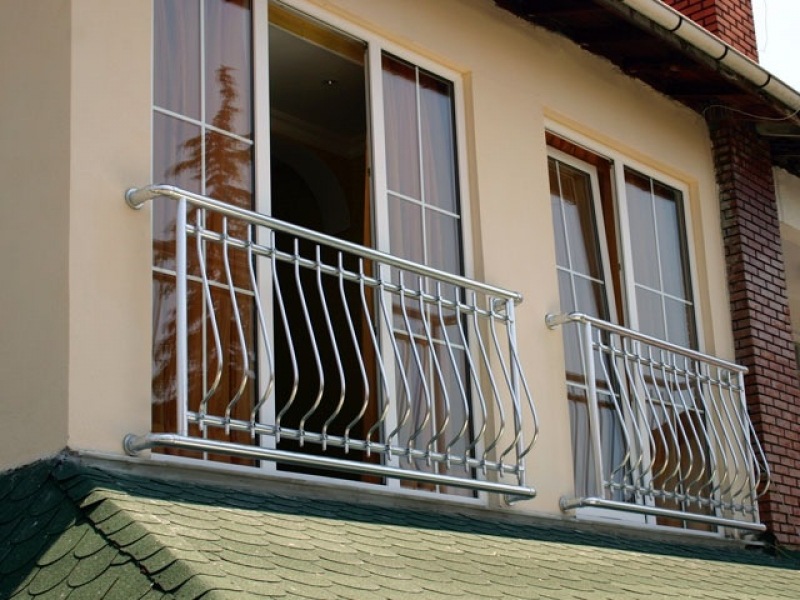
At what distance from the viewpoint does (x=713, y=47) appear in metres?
8.64

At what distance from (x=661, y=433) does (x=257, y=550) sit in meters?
3.92

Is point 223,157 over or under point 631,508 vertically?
over

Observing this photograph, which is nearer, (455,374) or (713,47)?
(455,374)

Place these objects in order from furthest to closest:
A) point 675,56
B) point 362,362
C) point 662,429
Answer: point 675,56, point 662,429, point 362,362

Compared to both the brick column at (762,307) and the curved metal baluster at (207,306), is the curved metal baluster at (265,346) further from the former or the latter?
the brick column at (762,307)

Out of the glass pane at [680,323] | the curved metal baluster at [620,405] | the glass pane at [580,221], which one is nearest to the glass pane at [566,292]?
the glass pane at [580,221]

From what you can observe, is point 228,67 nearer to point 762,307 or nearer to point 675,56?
point 675,56

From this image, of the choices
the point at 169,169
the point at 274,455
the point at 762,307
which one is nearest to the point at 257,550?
the point at 274,455

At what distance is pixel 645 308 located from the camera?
9.21 meters

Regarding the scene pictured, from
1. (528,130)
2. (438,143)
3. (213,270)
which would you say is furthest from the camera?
(528,130)

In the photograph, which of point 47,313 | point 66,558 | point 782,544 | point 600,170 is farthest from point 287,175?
point 66,558

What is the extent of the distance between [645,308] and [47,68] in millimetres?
4703

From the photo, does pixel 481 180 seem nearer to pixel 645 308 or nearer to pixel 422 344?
pixel 422 344

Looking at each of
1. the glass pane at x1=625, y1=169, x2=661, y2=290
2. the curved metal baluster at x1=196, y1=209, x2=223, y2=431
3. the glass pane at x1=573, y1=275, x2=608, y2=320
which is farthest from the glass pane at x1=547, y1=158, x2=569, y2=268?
the curved metal baluster at x1=196, y1=209, x2=223, y2=431
